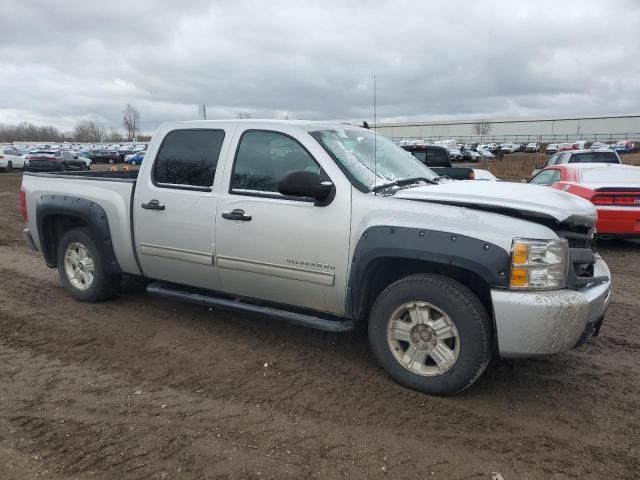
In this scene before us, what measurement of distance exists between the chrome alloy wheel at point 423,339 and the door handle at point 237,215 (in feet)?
4.60

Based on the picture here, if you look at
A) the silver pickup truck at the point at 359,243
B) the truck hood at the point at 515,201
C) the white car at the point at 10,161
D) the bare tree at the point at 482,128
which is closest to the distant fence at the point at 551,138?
the bare tree at the point at 482,128

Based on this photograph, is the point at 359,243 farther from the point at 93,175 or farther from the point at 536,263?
the point at 93,175

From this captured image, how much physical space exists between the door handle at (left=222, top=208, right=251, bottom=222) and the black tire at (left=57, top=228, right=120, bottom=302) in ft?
5.96

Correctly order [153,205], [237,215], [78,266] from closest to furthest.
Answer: [237,215]
[153,205]
[78,266]

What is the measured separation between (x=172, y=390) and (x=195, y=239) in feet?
4.38

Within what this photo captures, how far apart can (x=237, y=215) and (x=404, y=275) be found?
141 centimetres

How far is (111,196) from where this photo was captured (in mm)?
5168

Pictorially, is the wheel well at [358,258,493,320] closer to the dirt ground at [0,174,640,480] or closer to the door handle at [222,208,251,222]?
the dirt ground at [0,174,640,480]

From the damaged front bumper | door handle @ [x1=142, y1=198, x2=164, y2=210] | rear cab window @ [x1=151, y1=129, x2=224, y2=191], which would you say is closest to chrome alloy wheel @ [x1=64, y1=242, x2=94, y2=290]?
door handle @ [x1=142, y1=198, x2=164, y2=210]

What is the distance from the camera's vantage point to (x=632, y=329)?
16.4 feet

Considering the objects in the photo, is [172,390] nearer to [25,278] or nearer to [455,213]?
[455,213]

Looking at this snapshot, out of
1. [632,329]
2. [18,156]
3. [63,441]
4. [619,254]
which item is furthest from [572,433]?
[18,156]

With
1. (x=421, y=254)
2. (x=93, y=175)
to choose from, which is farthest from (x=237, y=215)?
(x=93, y=175)

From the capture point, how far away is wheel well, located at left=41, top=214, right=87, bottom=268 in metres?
5.81
